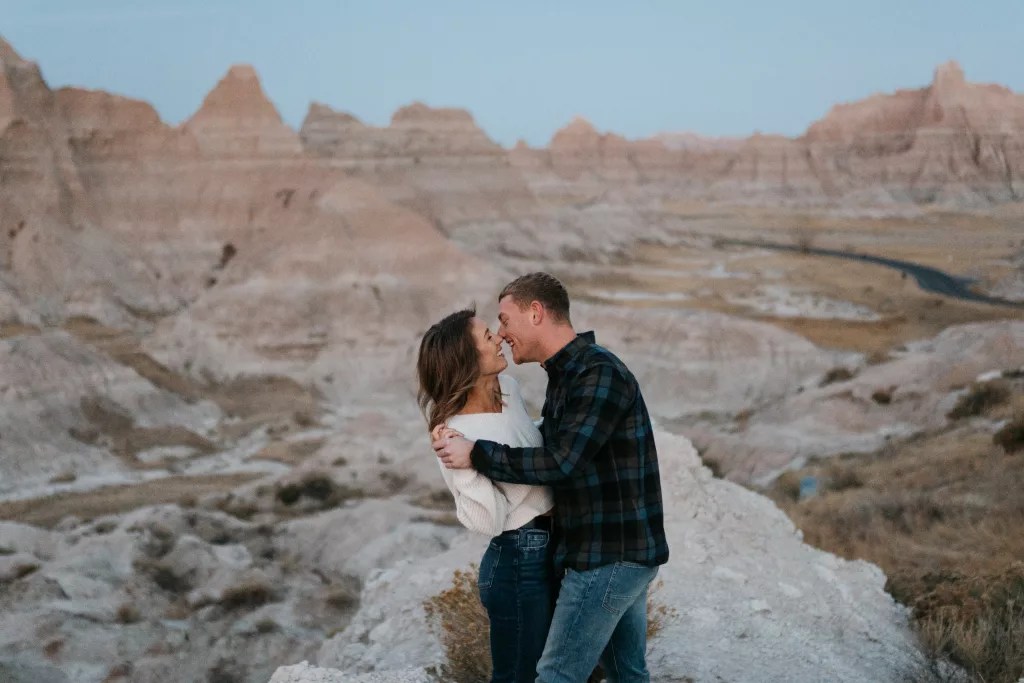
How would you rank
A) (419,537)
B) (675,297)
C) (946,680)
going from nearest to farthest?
(946,680) → (419,537) → (675,297)

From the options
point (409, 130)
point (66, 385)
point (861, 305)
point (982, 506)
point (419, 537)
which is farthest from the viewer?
point (409, 130)

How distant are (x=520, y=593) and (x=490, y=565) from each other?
133 mm

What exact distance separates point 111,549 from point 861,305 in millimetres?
35002

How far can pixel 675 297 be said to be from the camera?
47375mm

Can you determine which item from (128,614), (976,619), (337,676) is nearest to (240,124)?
(128,614)

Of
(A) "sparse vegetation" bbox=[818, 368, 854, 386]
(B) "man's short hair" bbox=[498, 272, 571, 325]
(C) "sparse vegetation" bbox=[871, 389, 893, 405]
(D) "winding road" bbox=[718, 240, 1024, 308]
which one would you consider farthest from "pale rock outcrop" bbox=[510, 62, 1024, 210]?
(B) "man's short hair" bbox=[498, 272, 571, 325]

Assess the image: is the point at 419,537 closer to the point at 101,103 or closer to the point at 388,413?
the point at 388,413

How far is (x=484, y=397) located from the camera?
3.09 m

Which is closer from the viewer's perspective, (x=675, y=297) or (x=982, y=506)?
(x=982, y=506)

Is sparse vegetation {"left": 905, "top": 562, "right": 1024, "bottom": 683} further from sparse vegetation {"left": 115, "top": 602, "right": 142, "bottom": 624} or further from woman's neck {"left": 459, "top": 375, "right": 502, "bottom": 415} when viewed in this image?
sparse vegetation {"left": 115, "top": 602, "right": 142, "bottom": 624}

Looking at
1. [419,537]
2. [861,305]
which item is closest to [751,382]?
[861,305]

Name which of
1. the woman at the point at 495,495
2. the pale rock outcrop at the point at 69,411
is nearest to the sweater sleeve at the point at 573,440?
the woman at the point at 495,495

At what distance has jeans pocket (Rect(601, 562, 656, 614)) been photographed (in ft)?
9.80

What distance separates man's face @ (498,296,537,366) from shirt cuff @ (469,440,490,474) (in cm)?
35
